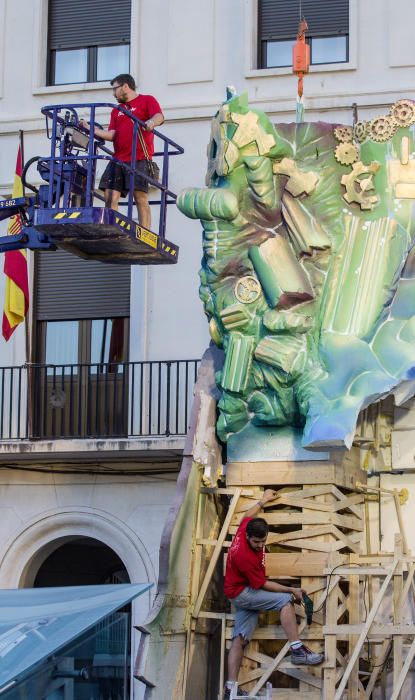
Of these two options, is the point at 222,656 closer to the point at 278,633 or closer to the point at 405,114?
the point at 278,633

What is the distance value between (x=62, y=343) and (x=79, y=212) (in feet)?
30.2

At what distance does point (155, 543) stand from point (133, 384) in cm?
246

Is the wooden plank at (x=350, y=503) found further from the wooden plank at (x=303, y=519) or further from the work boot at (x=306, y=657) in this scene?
the work boot at (x=306, y=657)

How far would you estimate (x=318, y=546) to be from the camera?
798 inches

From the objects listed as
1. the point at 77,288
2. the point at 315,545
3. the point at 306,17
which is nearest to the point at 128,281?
the point at 77,288

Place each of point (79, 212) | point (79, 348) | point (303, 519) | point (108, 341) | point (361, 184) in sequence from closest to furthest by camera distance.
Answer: point (303, 519) → point (361, 184) → point (79, 212) → point (108, 341) → point (79, 348)

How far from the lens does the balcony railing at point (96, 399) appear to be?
29188 mm

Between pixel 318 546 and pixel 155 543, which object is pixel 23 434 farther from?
pixel 318 546

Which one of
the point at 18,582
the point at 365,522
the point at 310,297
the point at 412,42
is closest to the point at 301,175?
the point at 310,297

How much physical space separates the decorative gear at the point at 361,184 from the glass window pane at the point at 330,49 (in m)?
9.29

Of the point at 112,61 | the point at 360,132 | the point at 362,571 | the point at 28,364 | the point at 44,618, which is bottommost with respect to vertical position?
the point at 44,618

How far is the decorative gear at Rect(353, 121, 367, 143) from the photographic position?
20750mm

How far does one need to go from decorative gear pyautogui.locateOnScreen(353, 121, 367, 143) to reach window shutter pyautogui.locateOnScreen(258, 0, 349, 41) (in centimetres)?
920

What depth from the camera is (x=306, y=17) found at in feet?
97.6
